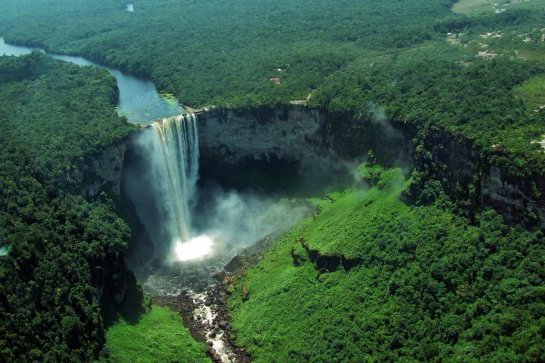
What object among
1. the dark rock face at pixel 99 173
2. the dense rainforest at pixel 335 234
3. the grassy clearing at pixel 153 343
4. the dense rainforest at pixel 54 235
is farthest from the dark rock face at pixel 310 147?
the grassy clearing at pixel 153 343

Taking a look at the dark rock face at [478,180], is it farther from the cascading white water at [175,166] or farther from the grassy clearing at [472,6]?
the grassy clearing at [472,6]

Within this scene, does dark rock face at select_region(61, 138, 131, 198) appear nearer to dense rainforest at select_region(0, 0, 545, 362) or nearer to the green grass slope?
dense rainforest at select_region(0, 0, 545, 362)

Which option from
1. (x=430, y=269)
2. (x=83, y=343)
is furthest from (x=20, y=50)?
(x=430, y=269)

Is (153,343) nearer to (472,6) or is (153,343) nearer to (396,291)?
(396,291)

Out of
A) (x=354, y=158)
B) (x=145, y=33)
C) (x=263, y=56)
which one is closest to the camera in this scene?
(x=354, y=158)

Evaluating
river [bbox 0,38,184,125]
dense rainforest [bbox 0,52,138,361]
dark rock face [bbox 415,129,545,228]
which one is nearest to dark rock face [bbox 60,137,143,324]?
dense rainforest [bbox 0,52,138,361]

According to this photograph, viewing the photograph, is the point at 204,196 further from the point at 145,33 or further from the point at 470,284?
the point at 145,33
